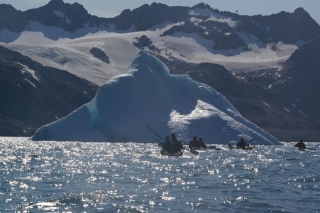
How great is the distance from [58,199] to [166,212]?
468cm

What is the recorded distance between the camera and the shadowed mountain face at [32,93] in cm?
14175

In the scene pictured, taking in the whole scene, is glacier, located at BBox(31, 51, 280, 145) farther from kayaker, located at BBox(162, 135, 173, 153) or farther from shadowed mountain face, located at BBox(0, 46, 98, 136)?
shadowed mountain face, located at BBox(0, 46, 98, 136)

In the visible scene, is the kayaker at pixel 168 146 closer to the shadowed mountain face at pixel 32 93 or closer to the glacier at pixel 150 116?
the glacier at pixel 150 116

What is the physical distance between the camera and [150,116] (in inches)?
2970

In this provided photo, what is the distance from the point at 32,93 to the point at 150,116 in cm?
8924

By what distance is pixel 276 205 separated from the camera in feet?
81.8

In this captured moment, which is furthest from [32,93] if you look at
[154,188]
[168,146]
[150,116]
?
[154,188]

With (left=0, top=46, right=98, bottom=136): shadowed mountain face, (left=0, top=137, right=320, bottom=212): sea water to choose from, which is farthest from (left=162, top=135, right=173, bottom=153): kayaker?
(left=0, top=46, right=98, bottom=136): shadowed mountain face

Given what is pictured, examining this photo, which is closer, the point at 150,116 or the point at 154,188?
the point at 154,188

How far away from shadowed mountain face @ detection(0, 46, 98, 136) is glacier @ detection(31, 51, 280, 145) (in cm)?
5454

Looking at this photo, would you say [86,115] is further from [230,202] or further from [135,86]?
[230,202]

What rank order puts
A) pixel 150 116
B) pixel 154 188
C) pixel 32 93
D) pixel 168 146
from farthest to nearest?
pixel 32 93, pixel 150 116, pixel 168 146, pixel 154 188

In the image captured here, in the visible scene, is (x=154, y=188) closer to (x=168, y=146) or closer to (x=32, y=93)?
(x=168, y=146)

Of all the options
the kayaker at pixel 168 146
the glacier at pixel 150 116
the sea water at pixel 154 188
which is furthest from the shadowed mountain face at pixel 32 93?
the sea water at pixel 154 188
